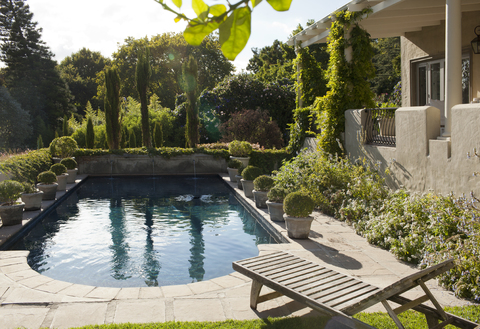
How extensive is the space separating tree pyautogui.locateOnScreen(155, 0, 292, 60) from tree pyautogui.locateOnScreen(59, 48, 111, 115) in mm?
39654

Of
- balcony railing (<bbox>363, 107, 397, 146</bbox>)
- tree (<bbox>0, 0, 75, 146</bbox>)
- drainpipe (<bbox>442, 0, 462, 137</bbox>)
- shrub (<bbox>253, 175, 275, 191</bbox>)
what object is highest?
tree (<bbox>0, 0, 75, 146</bbox>)

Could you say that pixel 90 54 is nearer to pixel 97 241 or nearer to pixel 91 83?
pixel 91 83

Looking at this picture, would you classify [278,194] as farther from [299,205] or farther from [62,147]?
[62,147]

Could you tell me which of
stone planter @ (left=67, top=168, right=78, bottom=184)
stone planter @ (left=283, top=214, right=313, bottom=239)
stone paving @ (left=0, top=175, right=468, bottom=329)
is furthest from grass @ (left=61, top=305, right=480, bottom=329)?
stone planter @ (left=67, top=168, right=78, bottom=184)

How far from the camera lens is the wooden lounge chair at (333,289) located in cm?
288

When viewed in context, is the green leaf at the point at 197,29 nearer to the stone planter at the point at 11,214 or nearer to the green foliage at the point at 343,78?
the stone planter at the point at 11,214

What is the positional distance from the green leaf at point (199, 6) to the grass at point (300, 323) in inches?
117

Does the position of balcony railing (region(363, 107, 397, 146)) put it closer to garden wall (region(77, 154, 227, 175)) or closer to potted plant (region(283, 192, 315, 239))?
potted plant (region(283, 192, 315, 239))

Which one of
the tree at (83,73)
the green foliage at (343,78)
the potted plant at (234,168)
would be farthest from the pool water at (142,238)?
the tree at (83,73)

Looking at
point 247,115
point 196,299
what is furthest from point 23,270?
point 247,115

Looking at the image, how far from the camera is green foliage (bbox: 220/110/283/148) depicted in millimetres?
16547

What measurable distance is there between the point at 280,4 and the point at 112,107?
15.8 m

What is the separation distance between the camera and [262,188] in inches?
330

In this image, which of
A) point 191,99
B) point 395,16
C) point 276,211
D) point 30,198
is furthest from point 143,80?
point 276,211
